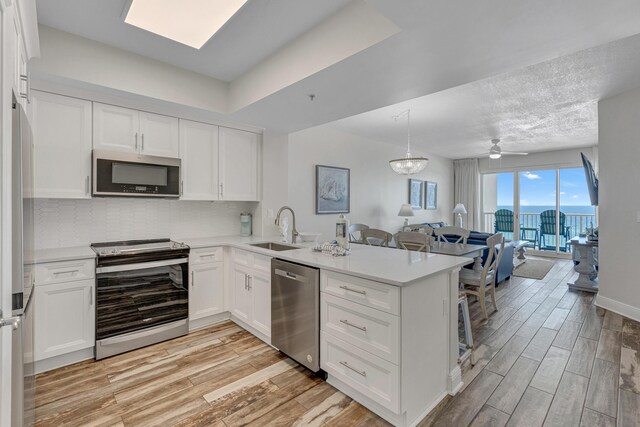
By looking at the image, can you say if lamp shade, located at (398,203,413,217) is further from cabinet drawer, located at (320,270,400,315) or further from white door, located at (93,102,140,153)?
white door, located at (93,102,140,153)

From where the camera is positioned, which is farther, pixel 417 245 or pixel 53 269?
pixel 417 245

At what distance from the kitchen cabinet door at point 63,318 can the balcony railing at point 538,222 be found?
9.20 metres

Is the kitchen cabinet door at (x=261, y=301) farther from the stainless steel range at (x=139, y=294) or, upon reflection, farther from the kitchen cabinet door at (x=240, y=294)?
the stainless steel range at (x=139, y=294)

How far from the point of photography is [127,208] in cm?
308

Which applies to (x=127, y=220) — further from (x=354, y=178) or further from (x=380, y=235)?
(x=354, y=178)

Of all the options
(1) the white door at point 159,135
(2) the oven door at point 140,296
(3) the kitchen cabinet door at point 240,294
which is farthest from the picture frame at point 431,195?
(2) the oven door at point 140,296

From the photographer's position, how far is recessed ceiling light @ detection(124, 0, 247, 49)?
6.68 ft

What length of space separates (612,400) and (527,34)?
7.94ft

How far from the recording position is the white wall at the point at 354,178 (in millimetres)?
4812

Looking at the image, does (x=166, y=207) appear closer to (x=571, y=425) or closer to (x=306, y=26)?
(x=306, y=26)

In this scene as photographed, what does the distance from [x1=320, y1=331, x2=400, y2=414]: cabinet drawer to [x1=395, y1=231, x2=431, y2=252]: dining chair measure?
1698 mm

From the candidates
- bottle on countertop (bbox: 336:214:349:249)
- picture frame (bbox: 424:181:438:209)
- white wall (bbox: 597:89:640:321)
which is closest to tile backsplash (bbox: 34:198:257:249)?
bottle on countertop (bbox: 336:214:349:249)

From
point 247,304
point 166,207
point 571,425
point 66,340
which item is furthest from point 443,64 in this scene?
point 66,340

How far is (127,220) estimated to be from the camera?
3.08 meters
